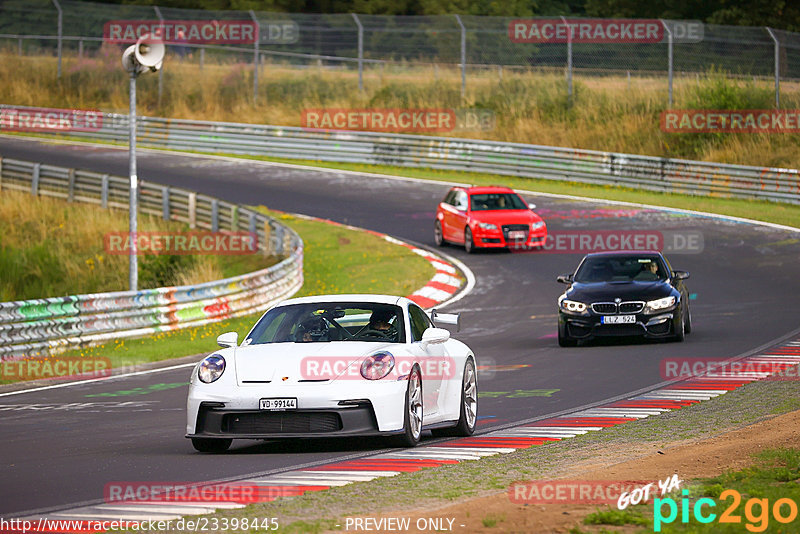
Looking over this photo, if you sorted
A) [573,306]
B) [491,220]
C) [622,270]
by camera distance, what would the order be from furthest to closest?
[491,220], [622,270], [573,306]

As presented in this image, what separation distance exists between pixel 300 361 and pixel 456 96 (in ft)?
129

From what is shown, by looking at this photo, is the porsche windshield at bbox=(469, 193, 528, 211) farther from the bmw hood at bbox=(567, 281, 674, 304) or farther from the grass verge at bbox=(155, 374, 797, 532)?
the grass verge at bbox=(155, 374, 797, 532)

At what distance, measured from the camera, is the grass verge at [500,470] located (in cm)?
756

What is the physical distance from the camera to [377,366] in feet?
33.9

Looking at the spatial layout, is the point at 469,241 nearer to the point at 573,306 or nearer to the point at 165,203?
the point at 165,203

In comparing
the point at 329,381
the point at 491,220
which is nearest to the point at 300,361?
the point at 329,381

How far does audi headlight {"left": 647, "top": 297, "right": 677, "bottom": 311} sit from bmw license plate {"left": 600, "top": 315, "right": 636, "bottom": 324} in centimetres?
30

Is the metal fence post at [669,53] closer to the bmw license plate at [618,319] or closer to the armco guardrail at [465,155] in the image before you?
the armco guardrail at [465,155]

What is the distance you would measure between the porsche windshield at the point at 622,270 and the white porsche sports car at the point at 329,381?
8732mm

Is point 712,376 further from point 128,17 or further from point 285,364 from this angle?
point 128,17

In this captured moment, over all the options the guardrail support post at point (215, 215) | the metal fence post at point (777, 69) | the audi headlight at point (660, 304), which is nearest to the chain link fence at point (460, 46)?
the metal fence post at point (777, 69)

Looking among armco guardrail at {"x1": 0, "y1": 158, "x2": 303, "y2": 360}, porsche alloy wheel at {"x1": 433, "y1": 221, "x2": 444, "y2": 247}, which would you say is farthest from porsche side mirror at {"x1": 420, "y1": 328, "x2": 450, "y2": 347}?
porsche alloy wheel at {"x1": 433, "y1": 221, "x2": 444, "y2": 247}

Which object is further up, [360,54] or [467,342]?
[360,54]

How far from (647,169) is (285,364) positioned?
31092 mm
